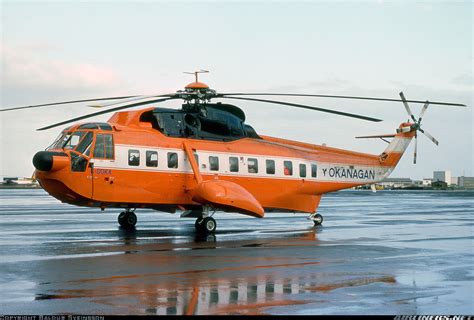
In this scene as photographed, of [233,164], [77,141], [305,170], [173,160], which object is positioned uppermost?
[77,141]

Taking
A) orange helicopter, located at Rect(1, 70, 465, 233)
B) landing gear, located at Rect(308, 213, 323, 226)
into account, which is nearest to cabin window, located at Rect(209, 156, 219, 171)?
orange helicopter, located at Rect(1, 70, 465, 233)

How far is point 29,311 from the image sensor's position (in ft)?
31.9

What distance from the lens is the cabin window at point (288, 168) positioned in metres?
27.8

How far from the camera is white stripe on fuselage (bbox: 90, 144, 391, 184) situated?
929 inches

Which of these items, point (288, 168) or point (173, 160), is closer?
point (173, 160)

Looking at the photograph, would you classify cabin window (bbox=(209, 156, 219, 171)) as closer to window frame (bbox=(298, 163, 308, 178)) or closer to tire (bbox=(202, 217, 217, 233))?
tire (bbox=(202, 217, 217, 233))

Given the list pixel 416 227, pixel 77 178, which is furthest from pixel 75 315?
pixel 416 227

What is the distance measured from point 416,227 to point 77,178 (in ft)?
41.8

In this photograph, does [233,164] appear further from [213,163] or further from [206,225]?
[206,225]

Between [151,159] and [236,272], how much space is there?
428 inches

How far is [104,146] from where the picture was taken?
23188 millimetres

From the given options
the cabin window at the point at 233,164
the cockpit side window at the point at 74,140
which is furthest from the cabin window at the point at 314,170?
the cockpit side window at the point at 74,140

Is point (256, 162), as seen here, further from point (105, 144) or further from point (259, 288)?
point (259, 288)

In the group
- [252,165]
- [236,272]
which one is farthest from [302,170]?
[236,272]
